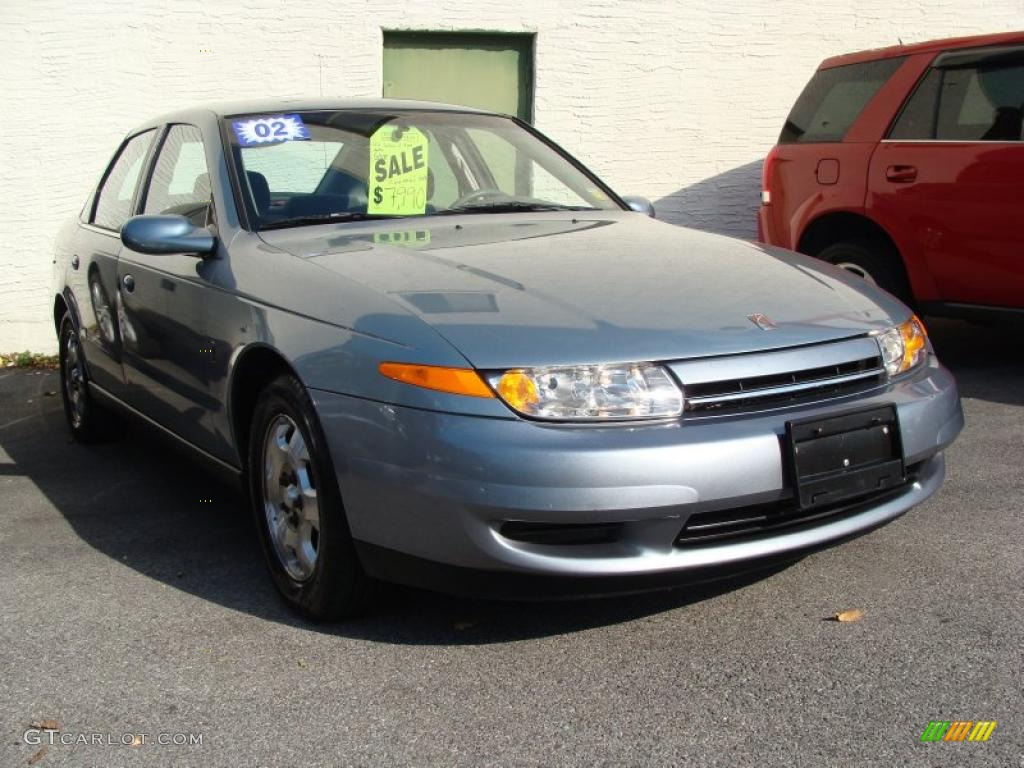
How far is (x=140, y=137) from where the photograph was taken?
5492 millimetres

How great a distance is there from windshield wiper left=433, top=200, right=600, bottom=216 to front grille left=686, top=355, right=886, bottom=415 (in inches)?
64.0

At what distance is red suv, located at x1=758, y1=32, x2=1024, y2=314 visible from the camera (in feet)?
20.5

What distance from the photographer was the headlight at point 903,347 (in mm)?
3490

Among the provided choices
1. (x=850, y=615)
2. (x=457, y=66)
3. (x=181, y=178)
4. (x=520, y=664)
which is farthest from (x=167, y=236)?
(x=457, y=66)

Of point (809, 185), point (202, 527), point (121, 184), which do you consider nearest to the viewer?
point (202, 527)

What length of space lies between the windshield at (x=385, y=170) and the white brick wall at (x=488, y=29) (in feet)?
12.3

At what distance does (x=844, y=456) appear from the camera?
3.18 meters

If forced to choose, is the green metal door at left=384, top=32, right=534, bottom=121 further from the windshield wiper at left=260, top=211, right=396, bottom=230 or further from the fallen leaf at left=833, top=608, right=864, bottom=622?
the fallen leaf at left=833, top=608, right=864, bottom=622

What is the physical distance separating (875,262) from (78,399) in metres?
4.17

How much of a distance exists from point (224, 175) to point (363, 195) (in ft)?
1.55

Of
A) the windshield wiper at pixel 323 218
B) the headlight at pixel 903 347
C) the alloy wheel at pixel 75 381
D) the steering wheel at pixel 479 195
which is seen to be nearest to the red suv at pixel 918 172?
the headlight at pixel 903 347

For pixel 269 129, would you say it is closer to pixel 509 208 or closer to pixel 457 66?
pixel 509 208

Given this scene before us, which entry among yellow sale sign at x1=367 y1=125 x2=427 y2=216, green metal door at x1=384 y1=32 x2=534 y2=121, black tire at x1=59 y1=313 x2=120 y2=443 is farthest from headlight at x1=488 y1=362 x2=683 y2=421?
green metal door at x1=384 y1=32 x2=534 y2=121

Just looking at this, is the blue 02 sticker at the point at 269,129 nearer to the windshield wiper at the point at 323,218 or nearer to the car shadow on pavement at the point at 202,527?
the windshield wiper at the point at 323,218
